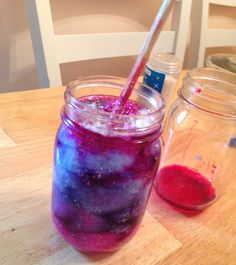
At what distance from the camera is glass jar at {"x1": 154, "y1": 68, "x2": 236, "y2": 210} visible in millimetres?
413

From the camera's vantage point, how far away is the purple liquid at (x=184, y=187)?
1.37 feet

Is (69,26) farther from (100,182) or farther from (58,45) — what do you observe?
(100,182)

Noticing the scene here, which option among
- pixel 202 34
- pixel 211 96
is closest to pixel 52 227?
pixel 211 96

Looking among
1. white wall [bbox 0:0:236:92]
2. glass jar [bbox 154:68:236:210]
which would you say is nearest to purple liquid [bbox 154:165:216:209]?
glass jar [bbox 154:68:236:210]

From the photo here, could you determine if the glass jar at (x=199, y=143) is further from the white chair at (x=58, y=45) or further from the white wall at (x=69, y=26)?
the white wall at (x=69, y=26)

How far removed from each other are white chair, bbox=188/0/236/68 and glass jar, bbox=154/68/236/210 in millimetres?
728

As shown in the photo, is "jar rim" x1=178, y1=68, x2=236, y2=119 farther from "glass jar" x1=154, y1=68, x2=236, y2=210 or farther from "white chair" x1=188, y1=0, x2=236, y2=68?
"white chair" x1=188, y1=0, x2=236, y2=68

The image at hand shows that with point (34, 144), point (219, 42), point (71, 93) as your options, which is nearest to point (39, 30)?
point (34, 144)

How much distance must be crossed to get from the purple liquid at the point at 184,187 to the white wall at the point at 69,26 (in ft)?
2.43

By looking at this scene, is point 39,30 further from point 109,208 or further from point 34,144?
point 109,208

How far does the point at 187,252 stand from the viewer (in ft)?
1.16

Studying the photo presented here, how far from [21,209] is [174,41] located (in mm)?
852

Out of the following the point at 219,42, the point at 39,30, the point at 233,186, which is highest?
the point at 39,30

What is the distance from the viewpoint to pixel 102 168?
28 cm
